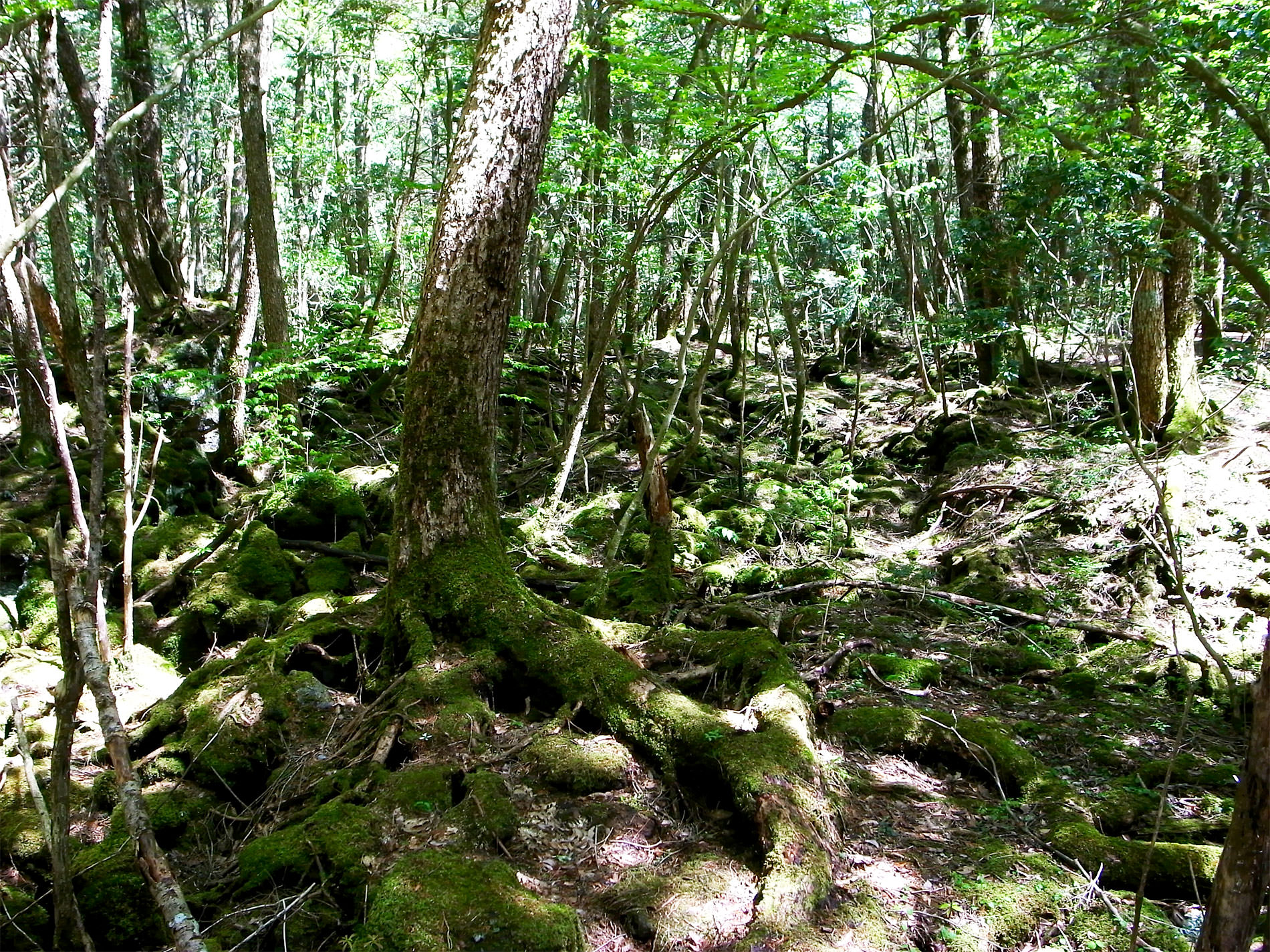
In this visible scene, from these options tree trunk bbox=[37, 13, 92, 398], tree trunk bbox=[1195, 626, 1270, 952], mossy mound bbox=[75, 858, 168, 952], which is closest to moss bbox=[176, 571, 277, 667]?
tree trunk bbox=[37, 13, 92, 398]

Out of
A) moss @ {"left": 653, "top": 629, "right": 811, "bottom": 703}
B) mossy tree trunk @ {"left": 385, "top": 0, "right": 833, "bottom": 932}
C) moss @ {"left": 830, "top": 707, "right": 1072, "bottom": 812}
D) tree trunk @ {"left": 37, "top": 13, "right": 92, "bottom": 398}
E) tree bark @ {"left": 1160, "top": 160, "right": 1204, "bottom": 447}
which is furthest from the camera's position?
tree bark @ {"left": 1160, "top": 160, "right": 1204, "bottom": 447}

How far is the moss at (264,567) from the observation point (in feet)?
25.5

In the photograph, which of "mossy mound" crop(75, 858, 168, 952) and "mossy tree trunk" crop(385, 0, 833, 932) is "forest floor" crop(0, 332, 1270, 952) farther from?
"mossy tree trunk" crop(385, 0, 833, 932)

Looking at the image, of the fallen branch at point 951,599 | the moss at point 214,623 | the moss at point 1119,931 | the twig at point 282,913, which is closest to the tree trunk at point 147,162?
the moss at point 214,623

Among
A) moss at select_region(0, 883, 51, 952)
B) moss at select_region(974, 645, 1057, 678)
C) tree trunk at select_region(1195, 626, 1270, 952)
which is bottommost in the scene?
moss at select_region(0, 883, 51, 952)

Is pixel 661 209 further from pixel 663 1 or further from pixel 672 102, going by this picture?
pixel 663 1

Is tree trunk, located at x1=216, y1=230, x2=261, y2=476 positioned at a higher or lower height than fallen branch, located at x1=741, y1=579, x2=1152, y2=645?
higher

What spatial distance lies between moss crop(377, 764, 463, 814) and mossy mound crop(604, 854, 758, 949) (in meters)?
0.89

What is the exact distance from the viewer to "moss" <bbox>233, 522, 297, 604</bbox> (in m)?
7.78

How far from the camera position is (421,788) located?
3752 mm

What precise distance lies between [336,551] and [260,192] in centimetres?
501

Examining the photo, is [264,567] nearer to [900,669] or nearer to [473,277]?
[473,277]

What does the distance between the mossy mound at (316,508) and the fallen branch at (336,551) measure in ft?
1.17

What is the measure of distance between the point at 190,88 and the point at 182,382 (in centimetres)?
1359
